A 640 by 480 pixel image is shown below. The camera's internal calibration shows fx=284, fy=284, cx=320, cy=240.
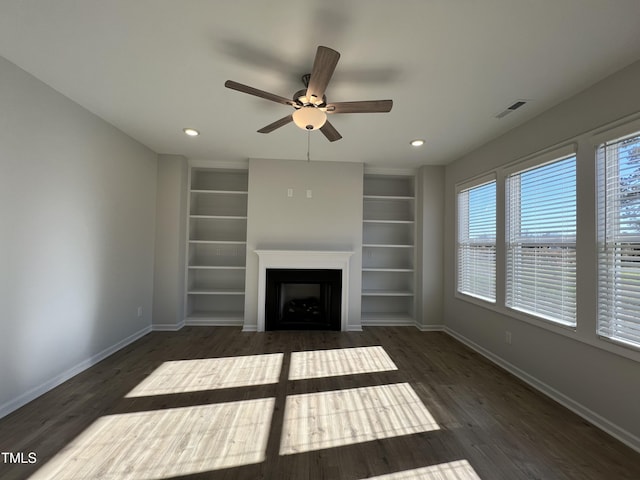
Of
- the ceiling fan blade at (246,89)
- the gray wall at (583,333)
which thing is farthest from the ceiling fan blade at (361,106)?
the gray wall at (583,333)

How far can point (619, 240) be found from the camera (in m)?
1.96

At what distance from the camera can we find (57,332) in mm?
2482

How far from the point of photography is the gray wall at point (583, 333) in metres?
1.89

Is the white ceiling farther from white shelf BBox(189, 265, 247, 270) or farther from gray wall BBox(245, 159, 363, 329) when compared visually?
white shelf BBox(189, 265, 247, 270)

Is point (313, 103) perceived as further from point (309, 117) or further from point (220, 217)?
point (220, 217)

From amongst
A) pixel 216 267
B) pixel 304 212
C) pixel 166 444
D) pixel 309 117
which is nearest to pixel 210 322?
pixel 216 267

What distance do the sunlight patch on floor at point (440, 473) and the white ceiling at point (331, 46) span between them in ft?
8.25

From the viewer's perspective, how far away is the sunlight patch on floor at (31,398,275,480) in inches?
61.9

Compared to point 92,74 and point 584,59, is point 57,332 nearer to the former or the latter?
point 92,74

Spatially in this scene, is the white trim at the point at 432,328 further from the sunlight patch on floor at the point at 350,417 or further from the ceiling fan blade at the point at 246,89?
the ceiling fan blade at the point at 246,89

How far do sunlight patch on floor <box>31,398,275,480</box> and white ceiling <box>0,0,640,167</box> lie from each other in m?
2.51

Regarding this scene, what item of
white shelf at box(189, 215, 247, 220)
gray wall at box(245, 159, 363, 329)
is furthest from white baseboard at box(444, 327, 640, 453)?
white shelf at box(189, 215, 247, 220)

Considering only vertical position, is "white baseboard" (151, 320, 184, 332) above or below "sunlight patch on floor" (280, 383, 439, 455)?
above

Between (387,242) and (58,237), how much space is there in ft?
13.9
